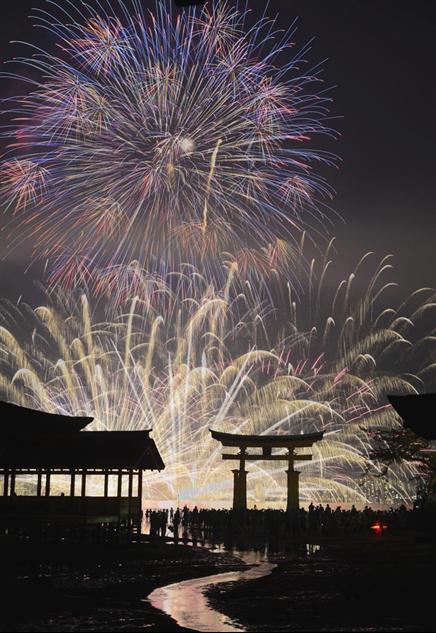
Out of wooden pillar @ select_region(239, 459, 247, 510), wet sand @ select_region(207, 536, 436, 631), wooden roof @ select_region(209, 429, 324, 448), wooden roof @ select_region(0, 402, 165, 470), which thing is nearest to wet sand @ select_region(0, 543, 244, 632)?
wet sand @ select_region(207, 536, 436, 631)

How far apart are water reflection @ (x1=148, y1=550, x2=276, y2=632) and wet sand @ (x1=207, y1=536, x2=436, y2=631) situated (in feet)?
0.78

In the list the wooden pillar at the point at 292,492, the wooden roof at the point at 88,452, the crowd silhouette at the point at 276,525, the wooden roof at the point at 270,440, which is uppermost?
the wooden roof at the point at 270,440

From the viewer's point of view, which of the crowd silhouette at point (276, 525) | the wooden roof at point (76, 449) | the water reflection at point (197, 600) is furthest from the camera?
the crowd silhouette at point (276, 525)

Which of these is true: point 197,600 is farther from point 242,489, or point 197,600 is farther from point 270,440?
point 270,440

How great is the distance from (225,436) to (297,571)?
2499 cm

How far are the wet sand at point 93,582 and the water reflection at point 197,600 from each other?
280 mm

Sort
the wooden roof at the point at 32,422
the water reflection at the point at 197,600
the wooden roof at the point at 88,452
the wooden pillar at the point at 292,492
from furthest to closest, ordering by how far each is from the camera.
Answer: the wooden pillar at the point at 292,492 → the wooden roof at the point at 88,452 → the wooden roof at the point at 32,422 → the water reflection at the point at 197,600

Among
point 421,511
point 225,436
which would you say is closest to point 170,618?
point 421,511

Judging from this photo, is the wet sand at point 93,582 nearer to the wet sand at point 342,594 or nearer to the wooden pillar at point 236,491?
the wet sand at point 342,594

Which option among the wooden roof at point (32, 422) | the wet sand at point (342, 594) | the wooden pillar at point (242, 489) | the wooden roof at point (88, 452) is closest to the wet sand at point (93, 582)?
the wet sand at point (342, 594)

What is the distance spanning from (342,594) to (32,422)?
11.4 m

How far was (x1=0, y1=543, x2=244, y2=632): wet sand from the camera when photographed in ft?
41.7

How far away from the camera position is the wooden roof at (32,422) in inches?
878

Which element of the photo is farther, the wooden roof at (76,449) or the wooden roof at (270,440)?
the wooden roof at (270,440)
